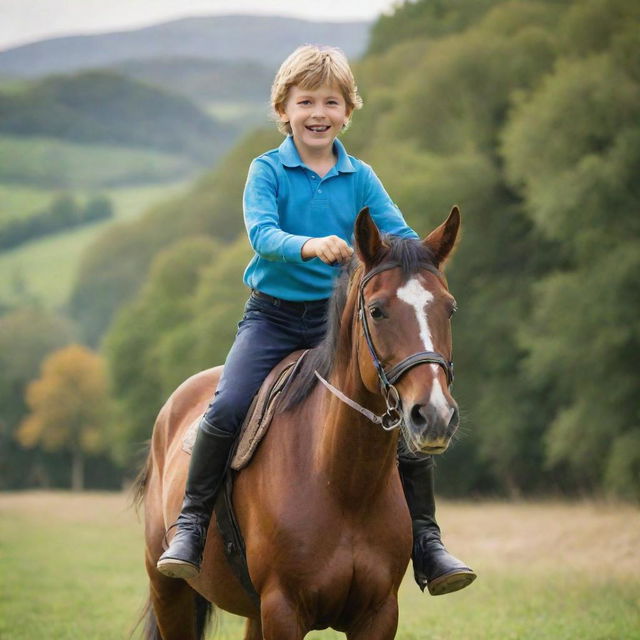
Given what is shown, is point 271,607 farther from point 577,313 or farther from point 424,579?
point 577,313

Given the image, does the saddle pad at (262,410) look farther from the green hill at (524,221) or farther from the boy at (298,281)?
the green hill at (524,221)

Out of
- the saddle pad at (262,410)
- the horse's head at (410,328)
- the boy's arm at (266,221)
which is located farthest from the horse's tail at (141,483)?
the horse's head at (410,328)

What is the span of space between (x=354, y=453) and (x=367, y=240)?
1.07 meters

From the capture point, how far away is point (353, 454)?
17.2 feet

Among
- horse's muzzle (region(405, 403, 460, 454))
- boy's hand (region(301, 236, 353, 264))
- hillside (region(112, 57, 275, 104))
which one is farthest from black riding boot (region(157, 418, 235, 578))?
hillside (region(112, 57, 275, 104))

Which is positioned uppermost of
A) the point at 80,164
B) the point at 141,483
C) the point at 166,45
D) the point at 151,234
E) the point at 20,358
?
the point at 166,45

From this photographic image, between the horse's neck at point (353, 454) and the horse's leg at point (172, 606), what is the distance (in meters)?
2.30

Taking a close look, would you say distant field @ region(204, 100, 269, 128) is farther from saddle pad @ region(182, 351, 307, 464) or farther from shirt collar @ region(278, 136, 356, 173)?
saddle pad @ region(182, 351, 307, 464)

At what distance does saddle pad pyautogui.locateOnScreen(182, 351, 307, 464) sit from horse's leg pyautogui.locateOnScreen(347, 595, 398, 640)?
1.02m

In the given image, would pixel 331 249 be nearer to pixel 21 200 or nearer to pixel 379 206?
pixel 379 206

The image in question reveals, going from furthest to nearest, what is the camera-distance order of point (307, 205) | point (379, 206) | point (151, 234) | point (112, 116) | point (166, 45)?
point (166, 45)
point (112, 116)
point (151, 234)
point (379, 206)
point (307, 205)

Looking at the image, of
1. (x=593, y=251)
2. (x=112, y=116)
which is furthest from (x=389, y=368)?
(x=112, y=116)

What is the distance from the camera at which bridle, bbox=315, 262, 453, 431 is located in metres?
4.53

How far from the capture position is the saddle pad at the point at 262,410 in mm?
5645
